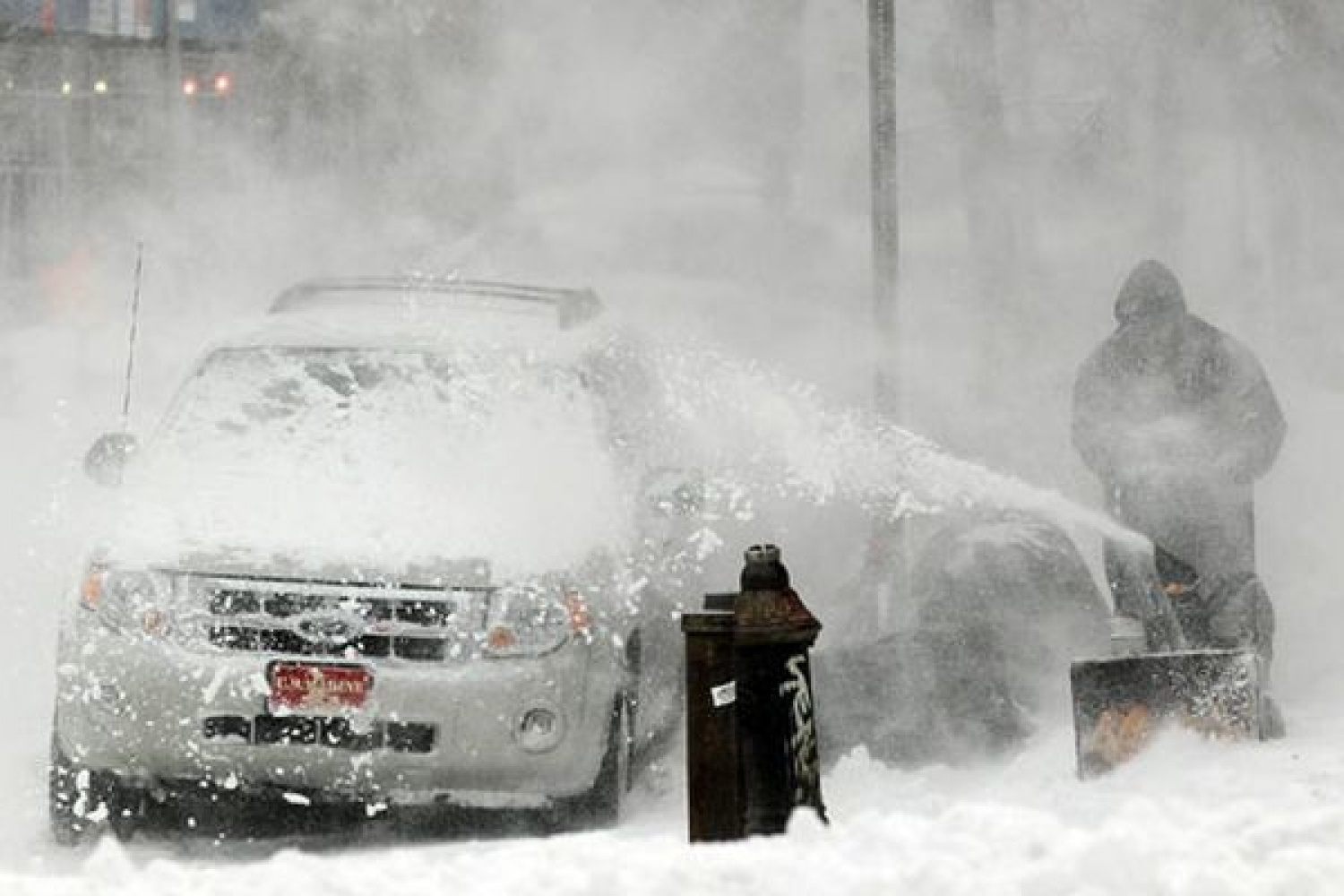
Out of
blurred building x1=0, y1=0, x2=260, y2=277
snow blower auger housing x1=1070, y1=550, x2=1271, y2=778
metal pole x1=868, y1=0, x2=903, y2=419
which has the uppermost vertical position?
blurred building x1=0, y1=0, x2=260, y2=277

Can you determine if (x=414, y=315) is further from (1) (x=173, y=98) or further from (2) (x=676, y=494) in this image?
(1) (x=173, y=98)

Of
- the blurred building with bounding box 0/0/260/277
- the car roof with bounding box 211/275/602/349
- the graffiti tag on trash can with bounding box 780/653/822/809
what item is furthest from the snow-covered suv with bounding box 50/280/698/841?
the blurred building with bounding box 0/0/260/277

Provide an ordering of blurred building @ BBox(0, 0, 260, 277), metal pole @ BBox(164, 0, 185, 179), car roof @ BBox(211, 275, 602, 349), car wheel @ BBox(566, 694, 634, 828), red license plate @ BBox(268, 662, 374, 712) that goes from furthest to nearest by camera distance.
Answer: blurred building @ BBox(0, 0, 260, 277)
metal pole @ BBox(164, 0, 185, 179)
car roof @ BBox(211, 275, 602, 349)
car wheel @ BBox(566, 694, 634, 828)
red license plate @ BBox(268, 662, 374, 712)

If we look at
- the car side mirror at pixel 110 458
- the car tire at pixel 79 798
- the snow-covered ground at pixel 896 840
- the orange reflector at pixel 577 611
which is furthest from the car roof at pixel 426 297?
the car tire at pixel 79 798

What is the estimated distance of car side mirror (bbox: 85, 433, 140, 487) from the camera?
22.5 ft

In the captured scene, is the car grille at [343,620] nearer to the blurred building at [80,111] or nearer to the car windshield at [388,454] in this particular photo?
the car windshield at [388,454]

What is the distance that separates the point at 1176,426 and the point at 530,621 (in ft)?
13.0

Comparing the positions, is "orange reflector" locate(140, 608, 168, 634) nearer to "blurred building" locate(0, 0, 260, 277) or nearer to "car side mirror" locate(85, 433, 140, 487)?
"car side mirror" locate(85, 433, 140, 487)

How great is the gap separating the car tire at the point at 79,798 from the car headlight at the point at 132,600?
43cm

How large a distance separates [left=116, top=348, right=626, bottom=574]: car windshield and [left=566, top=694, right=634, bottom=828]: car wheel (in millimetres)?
551

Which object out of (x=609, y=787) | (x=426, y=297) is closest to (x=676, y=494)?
(x=609, y=787)

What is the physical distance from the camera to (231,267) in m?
24.7

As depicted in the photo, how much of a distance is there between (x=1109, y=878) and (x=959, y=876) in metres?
0.32

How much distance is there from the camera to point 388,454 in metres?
6.82
